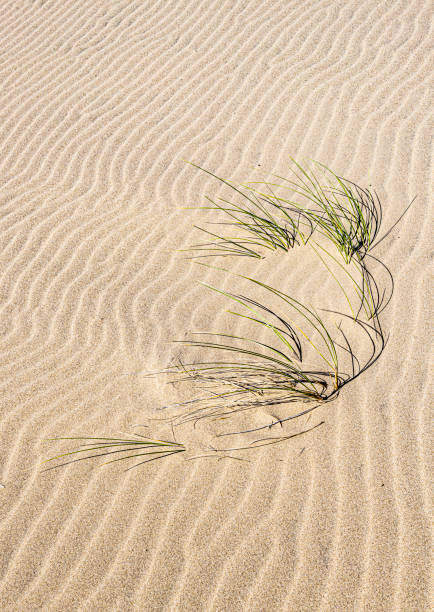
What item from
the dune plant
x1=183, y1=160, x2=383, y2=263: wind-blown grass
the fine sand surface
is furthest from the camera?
x1=183, y1=160, x2=383, y2=263: wind-blown grass

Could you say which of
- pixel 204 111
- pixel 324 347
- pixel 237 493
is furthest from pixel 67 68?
pixel 237 493

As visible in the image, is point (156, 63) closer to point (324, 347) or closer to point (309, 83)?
point (309, 83)

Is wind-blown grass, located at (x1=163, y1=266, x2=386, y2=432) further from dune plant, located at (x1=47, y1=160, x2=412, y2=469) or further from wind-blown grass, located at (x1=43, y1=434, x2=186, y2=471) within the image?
wind-blown grass, located at (x1=43, y1=434, x2=186, y2=471)

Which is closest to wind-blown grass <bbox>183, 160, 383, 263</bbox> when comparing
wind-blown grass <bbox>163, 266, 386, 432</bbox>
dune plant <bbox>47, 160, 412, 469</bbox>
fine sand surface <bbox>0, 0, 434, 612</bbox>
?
dune plant <bbox>47, 160, 412, 469</bbox>

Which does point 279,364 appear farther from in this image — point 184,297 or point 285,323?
point 184,297

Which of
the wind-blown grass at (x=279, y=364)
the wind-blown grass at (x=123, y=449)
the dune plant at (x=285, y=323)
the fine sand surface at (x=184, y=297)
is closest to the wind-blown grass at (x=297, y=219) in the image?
the dune plant at (x=285, y=323)

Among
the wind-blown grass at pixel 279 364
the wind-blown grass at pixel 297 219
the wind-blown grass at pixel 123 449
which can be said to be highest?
the wind-blown grass at pixel 297 219

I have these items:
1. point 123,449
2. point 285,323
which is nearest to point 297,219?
point 285,323

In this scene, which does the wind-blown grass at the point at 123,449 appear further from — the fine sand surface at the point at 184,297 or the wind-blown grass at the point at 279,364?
the wind-blown grass at the point at 279,364
